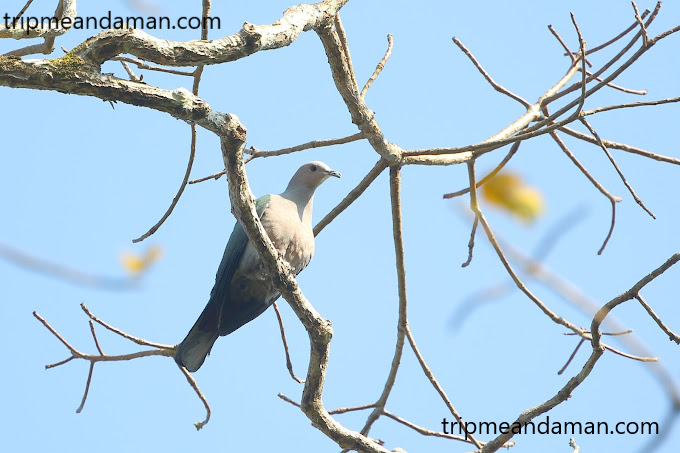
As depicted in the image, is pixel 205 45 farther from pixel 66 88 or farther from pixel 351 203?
pixel 351 203

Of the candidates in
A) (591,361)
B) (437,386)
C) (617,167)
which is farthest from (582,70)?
(437,386)

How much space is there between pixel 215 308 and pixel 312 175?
1331 mm

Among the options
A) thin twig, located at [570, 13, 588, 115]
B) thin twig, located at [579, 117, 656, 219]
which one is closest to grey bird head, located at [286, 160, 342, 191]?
thin twig, located at [579, 117, 656, 219]

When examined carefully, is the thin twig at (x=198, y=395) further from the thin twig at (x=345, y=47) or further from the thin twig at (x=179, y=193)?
the thin twig at (x=345, y=47)

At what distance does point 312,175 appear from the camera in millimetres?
5746

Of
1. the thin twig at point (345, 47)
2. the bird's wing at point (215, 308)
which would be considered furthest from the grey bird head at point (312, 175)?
the thin twig at point (345, 47)

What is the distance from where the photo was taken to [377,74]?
448 cm

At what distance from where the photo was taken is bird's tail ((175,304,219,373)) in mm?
4750

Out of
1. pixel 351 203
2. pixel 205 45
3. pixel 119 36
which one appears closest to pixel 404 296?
pixel 351 203

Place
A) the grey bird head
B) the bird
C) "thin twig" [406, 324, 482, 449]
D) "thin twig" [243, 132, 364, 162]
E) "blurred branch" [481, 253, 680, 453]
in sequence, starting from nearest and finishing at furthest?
"blurred branch" [481, 253, 680, 453], "thin twig" [406, 324, 482, 449], "thin twig" [243, 132, 364, 162], the bird, the grey bird head

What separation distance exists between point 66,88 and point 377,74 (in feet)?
7.44

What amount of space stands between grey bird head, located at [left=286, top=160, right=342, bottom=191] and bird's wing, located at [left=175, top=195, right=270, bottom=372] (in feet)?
1.96

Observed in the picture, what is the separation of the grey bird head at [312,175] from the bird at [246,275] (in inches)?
15.6

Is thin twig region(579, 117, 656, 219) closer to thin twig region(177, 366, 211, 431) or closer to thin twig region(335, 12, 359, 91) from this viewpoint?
thin twig region(335, 12, 359, 91)
